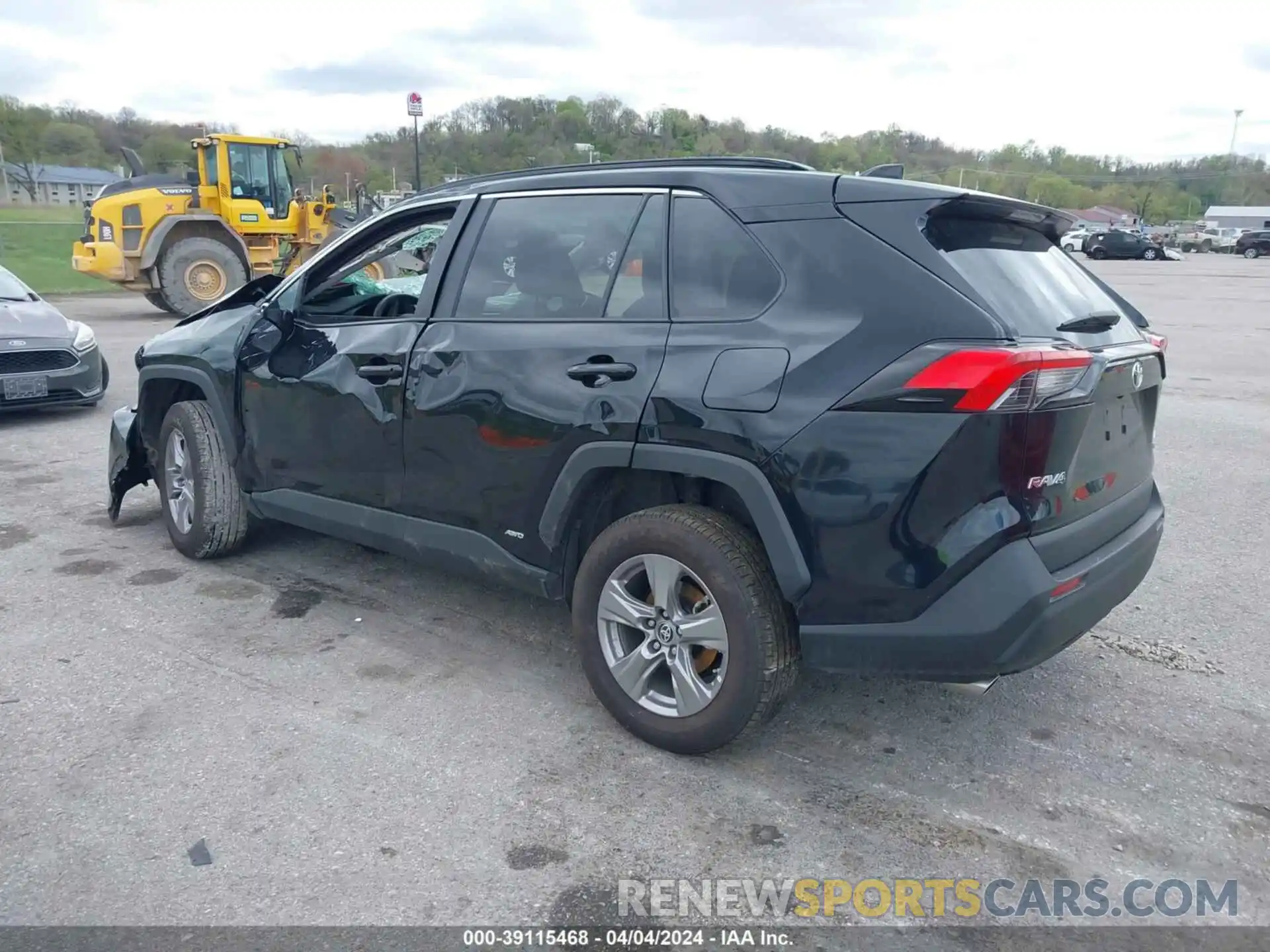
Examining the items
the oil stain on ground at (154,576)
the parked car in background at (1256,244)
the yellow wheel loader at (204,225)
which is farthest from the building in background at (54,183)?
the oil stain on ground at (154,576)

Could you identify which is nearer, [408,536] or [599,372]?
[599,372]

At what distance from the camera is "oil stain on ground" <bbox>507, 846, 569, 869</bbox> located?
8.75 feet

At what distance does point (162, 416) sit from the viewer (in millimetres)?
5258

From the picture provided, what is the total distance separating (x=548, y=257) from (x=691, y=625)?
4.73 ft

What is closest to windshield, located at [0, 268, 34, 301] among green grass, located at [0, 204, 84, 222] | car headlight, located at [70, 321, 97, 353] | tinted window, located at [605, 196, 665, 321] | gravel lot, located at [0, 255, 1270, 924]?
car headlight, located at [70, 321, 97, 353]

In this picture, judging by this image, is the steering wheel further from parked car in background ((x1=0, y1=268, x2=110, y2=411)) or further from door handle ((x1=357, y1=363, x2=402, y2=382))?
parked car in background ((x1=0, y1=268, x2=110, y2=411))

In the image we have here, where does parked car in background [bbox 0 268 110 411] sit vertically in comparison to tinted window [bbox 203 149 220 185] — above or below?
below

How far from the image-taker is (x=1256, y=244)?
51281 millimetres

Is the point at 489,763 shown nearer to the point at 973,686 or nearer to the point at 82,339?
the point at 973,686

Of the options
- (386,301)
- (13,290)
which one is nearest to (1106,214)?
(13,290)

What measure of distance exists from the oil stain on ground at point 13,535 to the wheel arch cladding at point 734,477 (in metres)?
3.65

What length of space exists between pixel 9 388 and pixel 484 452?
251 inches

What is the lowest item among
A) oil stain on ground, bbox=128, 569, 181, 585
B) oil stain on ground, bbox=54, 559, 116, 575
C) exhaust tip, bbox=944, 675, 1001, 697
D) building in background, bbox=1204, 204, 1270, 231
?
oil stain on ground, bbox=54, 559, 116, 575

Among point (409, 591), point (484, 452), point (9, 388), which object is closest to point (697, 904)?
point (484, 452)
